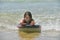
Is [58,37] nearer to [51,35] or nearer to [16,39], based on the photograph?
[51,35]

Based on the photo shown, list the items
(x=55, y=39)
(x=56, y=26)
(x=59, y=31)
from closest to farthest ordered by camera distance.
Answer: (x=55, y=39)
(x=59, y=31)
(x=56, y=26)

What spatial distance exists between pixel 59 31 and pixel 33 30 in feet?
1.30

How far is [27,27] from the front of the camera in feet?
10.9

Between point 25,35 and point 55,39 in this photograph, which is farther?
point 25,35

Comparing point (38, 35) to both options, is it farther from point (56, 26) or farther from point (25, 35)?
point (56, 26)

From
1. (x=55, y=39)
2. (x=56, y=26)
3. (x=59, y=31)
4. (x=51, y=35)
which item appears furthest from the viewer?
(x=56, y=26)

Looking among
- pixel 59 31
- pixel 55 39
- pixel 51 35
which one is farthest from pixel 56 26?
pixel 55 39

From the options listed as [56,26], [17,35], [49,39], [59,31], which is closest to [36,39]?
[49,39]

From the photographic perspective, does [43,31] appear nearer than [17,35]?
No

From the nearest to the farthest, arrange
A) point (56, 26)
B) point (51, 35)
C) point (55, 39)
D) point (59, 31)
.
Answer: point (55, 39) → point (51, 35) → point (59, 31) → point (56, 26)

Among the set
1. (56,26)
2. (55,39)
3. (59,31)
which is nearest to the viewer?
(55,39)

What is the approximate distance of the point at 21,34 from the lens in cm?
313

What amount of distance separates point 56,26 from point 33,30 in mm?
558

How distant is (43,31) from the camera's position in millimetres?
3312
